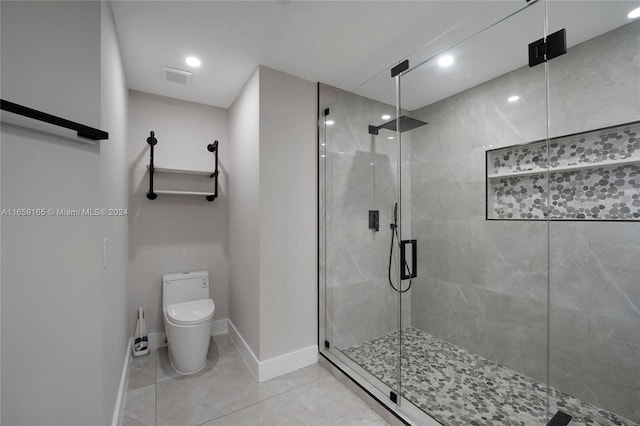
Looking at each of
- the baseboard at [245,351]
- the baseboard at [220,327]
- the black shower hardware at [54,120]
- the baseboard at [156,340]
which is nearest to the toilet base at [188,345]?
the baseboard at [245,351]

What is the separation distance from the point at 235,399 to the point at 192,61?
2545 mm

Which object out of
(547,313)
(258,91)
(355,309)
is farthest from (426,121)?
(355,309)

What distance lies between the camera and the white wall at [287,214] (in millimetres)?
2146

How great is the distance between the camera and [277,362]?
2.16 metres

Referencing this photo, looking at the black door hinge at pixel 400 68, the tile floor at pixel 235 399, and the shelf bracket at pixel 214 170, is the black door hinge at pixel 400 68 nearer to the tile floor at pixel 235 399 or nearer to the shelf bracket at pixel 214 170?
the shelf bracket at pixel 214 170

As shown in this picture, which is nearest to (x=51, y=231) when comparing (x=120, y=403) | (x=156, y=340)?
(x=120, y=403)

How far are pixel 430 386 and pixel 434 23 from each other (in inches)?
96.4

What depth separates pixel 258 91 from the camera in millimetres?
2133

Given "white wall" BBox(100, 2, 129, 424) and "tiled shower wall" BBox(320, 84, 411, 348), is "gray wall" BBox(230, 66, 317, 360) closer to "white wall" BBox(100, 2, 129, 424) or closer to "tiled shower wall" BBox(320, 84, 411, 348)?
"tiled shower wall" BBox(320, 84, 411, 348)

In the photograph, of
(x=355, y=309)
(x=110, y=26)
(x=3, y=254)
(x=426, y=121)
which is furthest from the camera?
(x=355, y=309)

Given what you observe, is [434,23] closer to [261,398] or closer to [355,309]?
[355,309]

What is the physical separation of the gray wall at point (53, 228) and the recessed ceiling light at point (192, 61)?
2.59ft

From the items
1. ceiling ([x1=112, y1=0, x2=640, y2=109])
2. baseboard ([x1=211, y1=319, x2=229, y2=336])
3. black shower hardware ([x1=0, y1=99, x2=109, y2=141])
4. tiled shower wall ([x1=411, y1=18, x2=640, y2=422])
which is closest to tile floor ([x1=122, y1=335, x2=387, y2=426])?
baseboard ([x1=211, y1=319, x2=229, y2=336])

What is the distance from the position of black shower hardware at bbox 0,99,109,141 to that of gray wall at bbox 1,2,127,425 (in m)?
0.05
